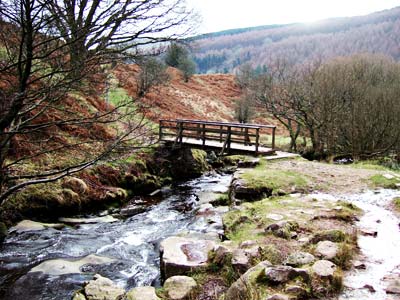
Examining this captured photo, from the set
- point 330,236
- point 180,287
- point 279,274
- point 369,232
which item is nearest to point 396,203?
point 369,232

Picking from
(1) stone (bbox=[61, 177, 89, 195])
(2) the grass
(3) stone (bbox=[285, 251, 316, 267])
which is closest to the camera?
(3) stone (bbox=[285, 251, 316, 267])

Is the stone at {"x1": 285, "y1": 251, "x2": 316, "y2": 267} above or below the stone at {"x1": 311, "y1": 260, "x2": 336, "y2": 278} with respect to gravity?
below

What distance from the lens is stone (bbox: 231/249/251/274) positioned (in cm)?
418

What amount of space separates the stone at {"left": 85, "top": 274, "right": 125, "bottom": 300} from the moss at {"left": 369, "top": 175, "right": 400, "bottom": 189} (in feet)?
22.0

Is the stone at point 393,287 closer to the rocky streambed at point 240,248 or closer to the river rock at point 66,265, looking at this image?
the rocky streambed at point 240,248

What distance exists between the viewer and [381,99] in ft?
46.3

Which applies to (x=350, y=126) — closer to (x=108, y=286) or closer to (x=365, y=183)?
(x=365, y=183)

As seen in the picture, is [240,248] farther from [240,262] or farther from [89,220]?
[89,220]

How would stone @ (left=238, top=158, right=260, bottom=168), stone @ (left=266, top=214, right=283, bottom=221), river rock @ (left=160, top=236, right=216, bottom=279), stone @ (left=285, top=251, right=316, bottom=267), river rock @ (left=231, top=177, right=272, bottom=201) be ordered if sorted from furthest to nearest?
stone @ (left=238, top=158, right=260, bottom=168), river rock @ (left=231, top=177, right=272, bottom=201), stone @ (left=266, top=214, right=283, bottom=221), river rock @ (left=160, top=236, right=216, bottom=279), stone @ (left=285, top=251, right=316, bottom=267)

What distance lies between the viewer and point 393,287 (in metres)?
3.50

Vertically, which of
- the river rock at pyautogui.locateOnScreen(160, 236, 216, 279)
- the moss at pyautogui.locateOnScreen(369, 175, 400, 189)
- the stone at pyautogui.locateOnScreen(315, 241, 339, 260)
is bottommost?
the moss at pyautogui.locateOnScreen(369, 175, 400, 189)

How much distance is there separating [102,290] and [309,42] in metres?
134

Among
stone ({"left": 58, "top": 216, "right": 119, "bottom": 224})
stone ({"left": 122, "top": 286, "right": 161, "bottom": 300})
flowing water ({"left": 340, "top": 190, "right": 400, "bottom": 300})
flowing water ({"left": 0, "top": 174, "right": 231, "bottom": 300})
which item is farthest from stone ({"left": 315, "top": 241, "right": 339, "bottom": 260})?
stone ({"left": 58, "top": 216, "right": 119, "bottom": 224})

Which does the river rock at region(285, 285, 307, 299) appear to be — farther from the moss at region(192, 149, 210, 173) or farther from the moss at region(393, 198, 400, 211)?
the moss at region(192, 149, 210, 173)
